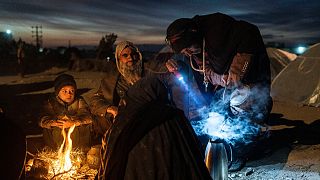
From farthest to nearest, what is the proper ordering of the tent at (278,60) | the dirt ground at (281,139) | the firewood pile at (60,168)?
the tent at (278,60), the dirt ground at (281,139), the firewood pile at (60,168)

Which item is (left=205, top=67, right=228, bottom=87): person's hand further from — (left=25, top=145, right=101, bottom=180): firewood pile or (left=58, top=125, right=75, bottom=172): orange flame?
(left=58, top=125, right=75, bottom=172): orange flame

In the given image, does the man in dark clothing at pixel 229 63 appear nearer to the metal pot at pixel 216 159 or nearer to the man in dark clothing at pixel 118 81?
the man in dark clothing at pixel 118 81

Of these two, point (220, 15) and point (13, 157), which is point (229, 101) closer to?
→ point (220, 15)

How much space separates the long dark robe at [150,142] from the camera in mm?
2534

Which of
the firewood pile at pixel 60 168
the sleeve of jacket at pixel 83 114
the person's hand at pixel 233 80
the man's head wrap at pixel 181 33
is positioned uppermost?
the man's head wrap at pixel 181 33

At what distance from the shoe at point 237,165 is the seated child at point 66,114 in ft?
6.37

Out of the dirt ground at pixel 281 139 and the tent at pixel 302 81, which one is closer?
the dirt ground at pixel 281 139

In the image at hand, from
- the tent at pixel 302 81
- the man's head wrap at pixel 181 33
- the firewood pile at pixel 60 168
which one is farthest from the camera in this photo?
the tent at pixel 302 81

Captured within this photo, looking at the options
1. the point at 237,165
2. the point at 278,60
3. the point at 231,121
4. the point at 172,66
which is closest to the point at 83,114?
the point at 172,66

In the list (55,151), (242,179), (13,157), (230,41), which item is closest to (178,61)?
(230,41)

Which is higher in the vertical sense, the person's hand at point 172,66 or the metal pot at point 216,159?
the person's hand at point 172,66

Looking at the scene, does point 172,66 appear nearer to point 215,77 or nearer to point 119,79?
point 215,77

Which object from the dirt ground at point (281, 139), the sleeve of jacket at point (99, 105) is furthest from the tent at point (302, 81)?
the sleeve of jacket at point (99, 105)

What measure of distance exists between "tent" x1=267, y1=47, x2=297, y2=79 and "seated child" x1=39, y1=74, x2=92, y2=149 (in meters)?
9.43
